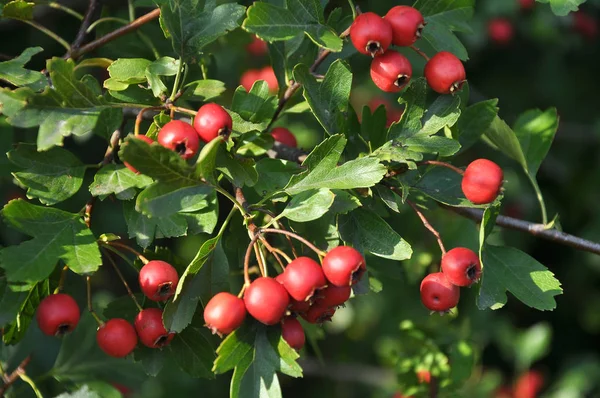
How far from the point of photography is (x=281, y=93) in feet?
6.18

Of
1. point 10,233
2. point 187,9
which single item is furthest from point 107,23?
point 10,233

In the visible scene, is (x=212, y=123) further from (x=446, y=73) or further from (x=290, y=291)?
(x=446, y=73)

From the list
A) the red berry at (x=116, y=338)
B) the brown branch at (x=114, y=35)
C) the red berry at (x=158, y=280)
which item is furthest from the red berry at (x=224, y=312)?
the brown branch at (x=114, y=35)

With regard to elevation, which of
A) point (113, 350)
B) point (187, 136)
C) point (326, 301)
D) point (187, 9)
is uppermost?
point (187, 9)

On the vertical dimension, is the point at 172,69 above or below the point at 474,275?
above

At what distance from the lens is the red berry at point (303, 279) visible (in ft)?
4.60

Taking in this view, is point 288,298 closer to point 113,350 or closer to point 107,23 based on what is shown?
point 113,350

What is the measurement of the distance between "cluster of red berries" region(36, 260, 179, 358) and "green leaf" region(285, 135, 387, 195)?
0.97 ft

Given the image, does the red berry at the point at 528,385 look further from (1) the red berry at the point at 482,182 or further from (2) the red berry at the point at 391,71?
(2) the red berry at the point at 391,71

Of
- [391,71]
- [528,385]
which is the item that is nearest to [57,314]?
[391,71]

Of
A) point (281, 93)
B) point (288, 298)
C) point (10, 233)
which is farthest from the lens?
point (10, 233)

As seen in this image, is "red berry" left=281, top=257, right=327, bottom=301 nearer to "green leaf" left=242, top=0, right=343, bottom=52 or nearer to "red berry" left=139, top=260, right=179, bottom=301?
"red berry" left=139, top=260, right=179, bottom=301

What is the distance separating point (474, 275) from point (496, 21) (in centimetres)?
227

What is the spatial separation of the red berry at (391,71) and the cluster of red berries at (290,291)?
15.1 inches
